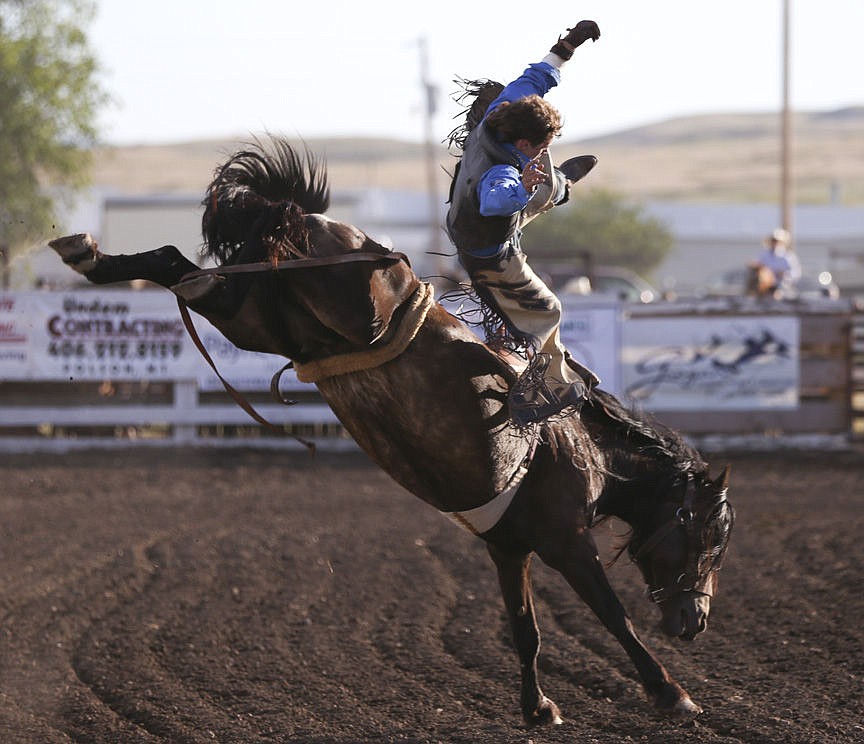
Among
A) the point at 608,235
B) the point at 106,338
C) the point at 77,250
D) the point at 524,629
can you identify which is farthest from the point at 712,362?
the point at 608,235

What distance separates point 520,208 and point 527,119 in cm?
32

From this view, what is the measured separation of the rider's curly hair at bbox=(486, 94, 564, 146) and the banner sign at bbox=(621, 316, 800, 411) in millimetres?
9885

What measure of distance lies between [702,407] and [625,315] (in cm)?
139

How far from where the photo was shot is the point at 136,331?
13.9 m

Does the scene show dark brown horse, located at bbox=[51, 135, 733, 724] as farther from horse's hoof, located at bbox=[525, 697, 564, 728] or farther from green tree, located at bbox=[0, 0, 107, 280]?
green tree, located at bbox=[0, 0, 107, 280]

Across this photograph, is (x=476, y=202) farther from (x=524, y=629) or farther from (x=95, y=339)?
(x=95, y=339)

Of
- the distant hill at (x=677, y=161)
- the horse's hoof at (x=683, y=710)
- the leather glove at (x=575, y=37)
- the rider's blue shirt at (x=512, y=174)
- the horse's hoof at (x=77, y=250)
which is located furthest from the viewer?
the distant hill at (x=677, y=161)

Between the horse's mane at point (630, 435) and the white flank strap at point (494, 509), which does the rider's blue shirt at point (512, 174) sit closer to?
the white flank strap at point (494, 509)

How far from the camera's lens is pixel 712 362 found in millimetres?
13844

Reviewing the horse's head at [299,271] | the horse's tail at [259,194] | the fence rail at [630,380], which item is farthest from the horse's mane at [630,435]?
the fence rail at [630,380]

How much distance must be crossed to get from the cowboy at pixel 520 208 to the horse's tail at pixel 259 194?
56 cm

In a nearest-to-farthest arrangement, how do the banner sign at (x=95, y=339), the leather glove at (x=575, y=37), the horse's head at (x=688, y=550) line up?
the leather glove at (x=575, y=37), the horse's head at (x=688, y=550), the banner sign at (x=95, y=339)

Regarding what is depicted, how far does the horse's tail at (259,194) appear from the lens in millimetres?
4297

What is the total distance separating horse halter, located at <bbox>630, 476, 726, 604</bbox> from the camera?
493 centimetres
